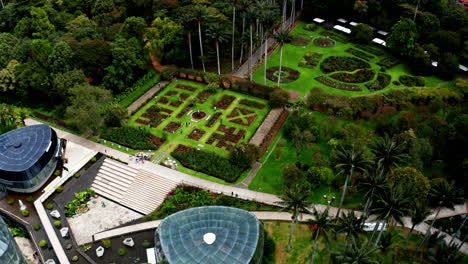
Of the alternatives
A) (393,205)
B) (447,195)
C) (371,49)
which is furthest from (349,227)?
(371,49)

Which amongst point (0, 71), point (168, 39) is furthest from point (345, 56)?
point (0, 71)

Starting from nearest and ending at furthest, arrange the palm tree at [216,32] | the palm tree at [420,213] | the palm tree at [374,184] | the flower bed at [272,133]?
the palm tree at [374,184]
the palm tree at [420,213]
the flower bed at [272,133]
the palm tree at [216,32]

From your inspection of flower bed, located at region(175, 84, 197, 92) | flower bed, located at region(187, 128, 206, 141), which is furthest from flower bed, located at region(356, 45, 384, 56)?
flower bed, located at region(187, 128, 206, 141)

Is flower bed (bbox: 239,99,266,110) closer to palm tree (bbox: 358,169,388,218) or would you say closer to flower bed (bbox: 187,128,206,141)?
flower bed (bbox: 187,128,206,141)

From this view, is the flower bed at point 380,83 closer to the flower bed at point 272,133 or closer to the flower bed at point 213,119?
the flower bed at point 272,133

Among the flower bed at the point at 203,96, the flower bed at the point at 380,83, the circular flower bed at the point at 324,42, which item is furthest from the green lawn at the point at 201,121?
the circular flower bed at the point at 324,42

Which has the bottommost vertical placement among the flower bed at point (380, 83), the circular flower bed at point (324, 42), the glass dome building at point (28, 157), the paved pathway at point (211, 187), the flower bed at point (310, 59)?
the paved pathway at point (211, 187)

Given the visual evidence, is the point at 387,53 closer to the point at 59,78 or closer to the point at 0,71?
the point at 59,78
